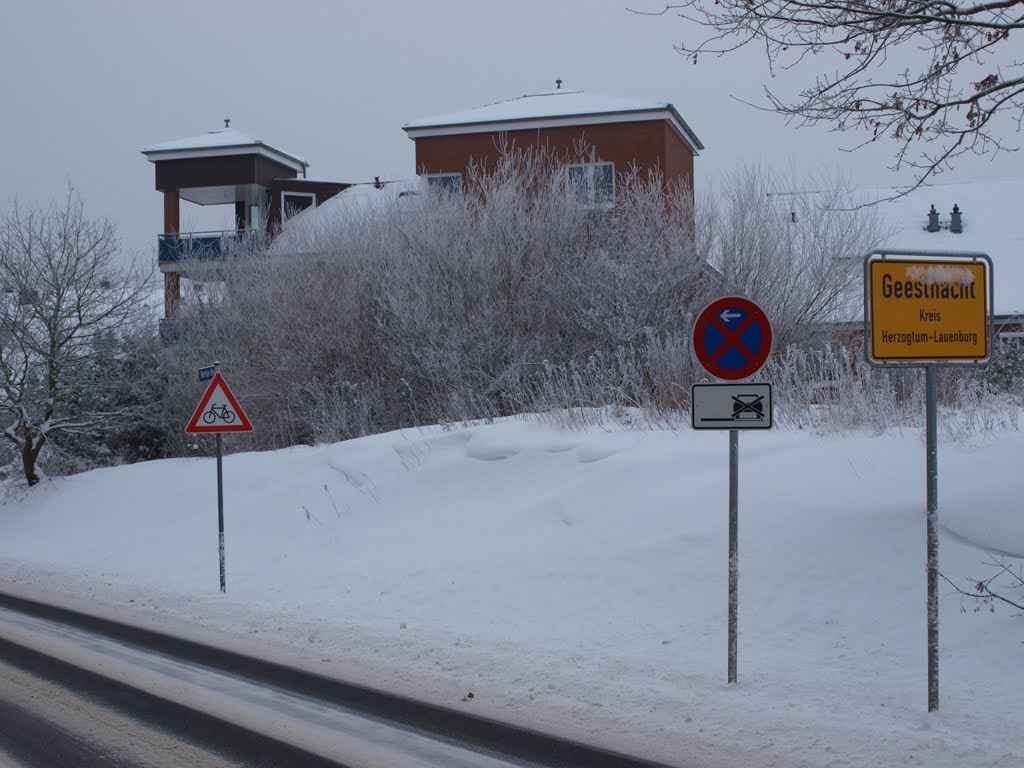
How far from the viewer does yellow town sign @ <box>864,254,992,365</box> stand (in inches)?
253

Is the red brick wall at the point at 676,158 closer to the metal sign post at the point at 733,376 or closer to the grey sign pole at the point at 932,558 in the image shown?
the metal sign post at the point at 733,376

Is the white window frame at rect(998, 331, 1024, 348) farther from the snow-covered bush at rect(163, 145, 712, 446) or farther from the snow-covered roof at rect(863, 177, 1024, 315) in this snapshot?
the snow-covered roof at rect(863, 177, 1024, 315)

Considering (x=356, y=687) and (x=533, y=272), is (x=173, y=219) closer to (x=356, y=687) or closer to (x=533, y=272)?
(x=533, y=272)

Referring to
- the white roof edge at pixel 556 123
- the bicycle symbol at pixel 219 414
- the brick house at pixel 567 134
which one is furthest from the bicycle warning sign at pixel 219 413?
the white roof edge at pixel 556 123

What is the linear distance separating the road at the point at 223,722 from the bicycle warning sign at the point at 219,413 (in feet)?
13.2

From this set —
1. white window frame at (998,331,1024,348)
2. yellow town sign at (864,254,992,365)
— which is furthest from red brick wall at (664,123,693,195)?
yellow town sign at (864,254,992,365)

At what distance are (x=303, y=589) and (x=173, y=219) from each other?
99.2 ft

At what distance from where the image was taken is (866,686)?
691 cm

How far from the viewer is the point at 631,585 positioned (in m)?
9.70

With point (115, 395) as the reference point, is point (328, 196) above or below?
above

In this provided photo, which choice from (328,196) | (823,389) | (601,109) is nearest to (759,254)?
(823,389)

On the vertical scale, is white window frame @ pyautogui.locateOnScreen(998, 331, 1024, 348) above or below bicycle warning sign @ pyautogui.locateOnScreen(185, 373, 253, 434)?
above

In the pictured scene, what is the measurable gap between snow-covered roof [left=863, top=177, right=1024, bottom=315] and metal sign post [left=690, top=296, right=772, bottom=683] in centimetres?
2988

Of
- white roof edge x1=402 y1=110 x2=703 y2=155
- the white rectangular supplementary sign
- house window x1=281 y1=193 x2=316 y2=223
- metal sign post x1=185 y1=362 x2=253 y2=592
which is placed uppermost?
white roof edge x1=402 y1=110 x2=703 y2=155
